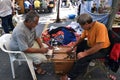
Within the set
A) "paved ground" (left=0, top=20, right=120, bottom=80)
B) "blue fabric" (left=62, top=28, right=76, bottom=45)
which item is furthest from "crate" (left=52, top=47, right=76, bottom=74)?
"blue fabric" (left=62, top=28, right=76, bottom=45)

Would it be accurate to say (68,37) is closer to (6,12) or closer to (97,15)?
(97,15)

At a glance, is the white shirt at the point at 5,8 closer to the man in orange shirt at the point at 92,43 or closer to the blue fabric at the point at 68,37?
the blue fabric at the point at 68,37

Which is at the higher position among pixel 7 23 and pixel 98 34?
pixel 98 34

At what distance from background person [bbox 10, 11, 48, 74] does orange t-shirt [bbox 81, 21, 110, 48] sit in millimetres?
704

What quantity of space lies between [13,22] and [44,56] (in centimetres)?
337

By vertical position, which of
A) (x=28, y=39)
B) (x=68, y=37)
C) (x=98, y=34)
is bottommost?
(x=68, y=37)

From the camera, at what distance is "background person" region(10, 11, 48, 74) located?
302 centimetres

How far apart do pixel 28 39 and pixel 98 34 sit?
1.03 m

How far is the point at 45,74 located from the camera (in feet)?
11.8

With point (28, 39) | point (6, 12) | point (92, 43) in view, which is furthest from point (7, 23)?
point (92, 43)

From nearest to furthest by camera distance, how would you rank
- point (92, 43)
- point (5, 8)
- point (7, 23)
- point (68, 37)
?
point (92, 43), point (68, 37), point (5, 8), point (7, 23)

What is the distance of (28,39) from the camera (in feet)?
10.5

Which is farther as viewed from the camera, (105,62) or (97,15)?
(97,15)

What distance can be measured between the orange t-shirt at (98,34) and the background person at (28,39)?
2.31ft
